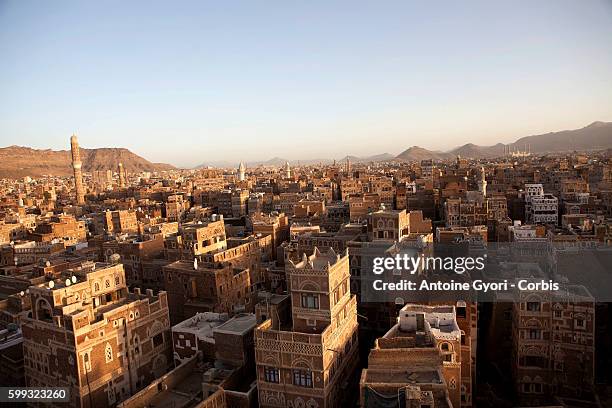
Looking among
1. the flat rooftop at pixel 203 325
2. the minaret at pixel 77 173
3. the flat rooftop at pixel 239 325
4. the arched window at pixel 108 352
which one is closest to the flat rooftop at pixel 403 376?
the flat rooftop at pixel 239 325

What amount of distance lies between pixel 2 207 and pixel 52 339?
78.4m

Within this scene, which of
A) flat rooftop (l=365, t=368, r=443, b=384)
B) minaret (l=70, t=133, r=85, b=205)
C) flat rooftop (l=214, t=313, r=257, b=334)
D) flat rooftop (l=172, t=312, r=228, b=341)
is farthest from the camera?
minaret (l=70, t=133, r=85, b=205)

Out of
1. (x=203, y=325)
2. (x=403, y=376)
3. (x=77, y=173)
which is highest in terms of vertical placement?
(x=77, y=173)

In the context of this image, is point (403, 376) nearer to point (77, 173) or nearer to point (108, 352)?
point (108, 352)

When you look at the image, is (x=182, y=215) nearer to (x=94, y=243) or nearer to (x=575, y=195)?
(x=94, y=243)

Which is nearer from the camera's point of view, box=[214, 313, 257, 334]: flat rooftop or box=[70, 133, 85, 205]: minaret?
box=[214, 313, 257, 334]: flat rooftop

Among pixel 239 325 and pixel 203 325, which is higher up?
pixel 239 325

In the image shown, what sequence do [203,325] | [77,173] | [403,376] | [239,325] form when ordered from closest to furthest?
[403,376], [239,325], [203,325], [77,173]

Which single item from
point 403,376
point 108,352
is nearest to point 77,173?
point 108,352

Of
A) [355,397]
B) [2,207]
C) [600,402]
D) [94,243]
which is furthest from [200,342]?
[2,207]

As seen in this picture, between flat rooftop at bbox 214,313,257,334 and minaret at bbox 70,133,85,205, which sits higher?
Answer: minaret at bbox 70,133,85,205

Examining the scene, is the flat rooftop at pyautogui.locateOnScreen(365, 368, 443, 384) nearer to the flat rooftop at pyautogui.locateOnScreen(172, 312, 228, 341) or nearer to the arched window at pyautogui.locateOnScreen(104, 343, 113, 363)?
the flat rooftop at pyautogui.locateOnScreen(172, 312, 228, 341)

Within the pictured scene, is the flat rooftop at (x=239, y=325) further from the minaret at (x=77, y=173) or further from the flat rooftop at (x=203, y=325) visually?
the minaret at (x=77, y=173)

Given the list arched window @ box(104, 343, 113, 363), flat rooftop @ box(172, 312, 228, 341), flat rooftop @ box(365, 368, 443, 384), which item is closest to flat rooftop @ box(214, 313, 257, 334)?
flat rooftop @ box(172, 312, 228, 341)
